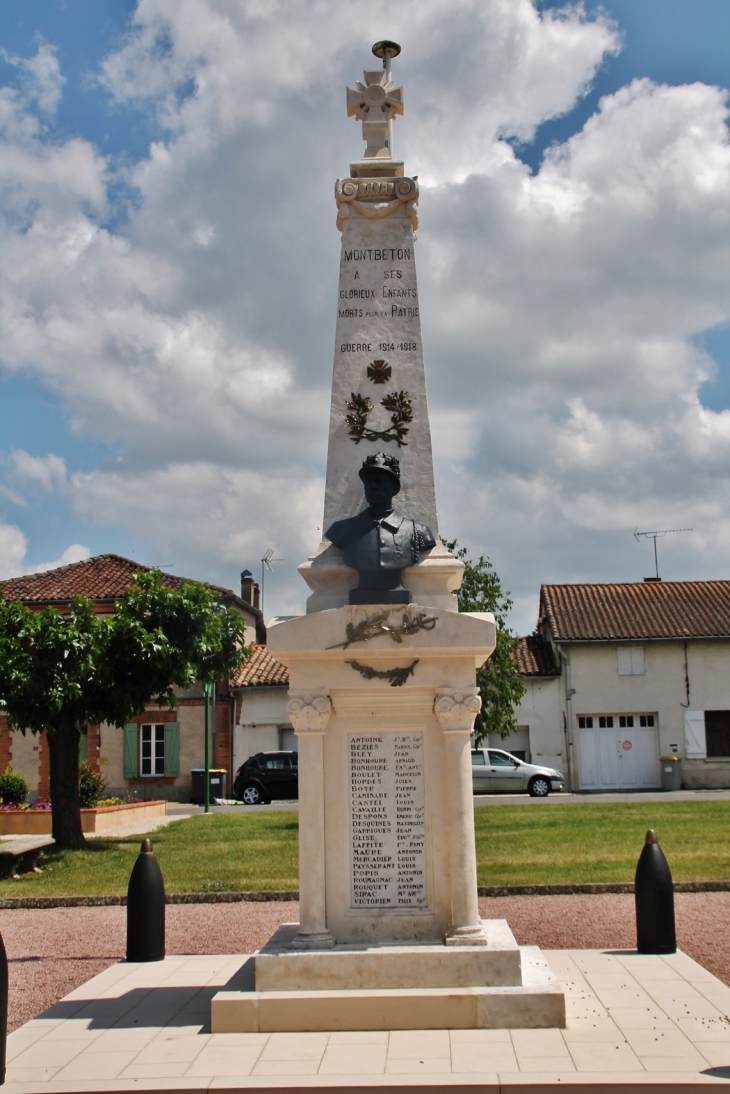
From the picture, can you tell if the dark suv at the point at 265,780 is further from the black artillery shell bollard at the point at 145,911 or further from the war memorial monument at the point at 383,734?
the war memorial monument at the point at 383,734

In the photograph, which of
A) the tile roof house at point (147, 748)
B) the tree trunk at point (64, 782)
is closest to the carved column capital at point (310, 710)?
the tree trunk at point (64, 782)

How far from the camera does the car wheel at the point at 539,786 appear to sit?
28.7 metres

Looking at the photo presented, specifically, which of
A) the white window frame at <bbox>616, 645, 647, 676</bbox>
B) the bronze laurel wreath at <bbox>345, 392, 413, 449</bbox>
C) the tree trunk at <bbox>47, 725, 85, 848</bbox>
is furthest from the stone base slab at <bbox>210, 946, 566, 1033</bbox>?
the white window frame at <bbox>616, 645, 647, 676</bbox>

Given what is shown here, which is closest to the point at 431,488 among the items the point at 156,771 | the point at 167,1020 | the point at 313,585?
the point at 313,585

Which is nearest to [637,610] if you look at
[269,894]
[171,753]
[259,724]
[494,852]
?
[259,724]

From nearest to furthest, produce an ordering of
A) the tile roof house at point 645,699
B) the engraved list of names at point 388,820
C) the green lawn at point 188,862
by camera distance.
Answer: the engraved list of names at point 388,820 → the green lawn at point 188,862 → the tile roof house at point 645,699

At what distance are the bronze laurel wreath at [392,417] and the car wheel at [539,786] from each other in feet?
75.2

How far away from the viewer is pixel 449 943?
6387mm

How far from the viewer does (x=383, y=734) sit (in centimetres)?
687

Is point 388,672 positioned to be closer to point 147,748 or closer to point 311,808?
point 311,808

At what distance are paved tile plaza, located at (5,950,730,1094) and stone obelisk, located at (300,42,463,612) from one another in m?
2.84

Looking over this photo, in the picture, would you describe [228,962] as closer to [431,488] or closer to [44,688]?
[431,488]

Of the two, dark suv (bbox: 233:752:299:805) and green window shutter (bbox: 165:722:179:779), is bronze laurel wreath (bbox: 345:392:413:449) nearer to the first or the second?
dark suv (bbox: 233:752:299:805)

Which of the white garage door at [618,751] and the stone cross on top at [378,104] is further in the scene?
the white garage door at [618,751]
